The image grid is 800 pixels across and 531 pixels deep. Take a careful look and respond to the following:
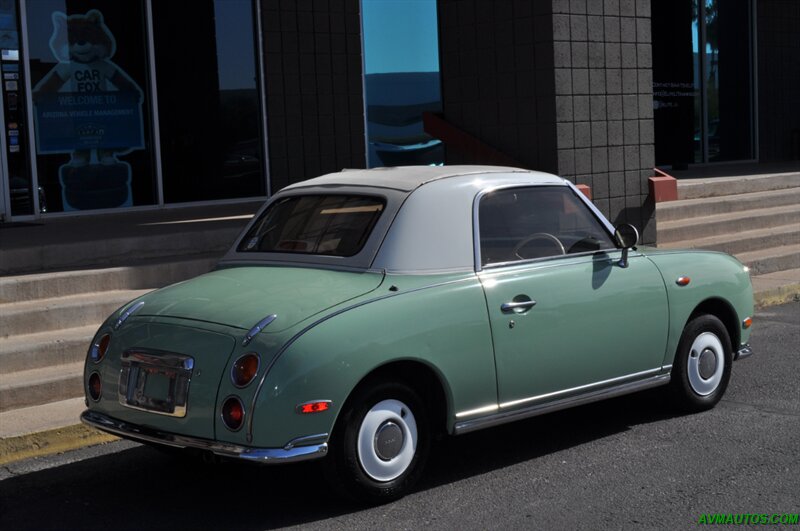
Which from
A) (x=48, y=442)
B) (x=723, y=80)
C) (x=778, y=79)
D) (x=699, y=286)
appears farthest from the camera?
(x=778, y=79)

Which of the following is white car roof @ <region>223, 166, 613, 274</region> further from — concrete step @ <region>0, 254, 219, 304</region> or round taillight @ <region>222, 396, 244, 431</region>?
concrete step @ <region>0, 254, 219, 304</region>

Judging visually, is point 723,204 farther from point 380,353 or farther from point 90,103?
point 380,353

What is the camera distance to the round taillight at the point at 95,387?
5.59 metres

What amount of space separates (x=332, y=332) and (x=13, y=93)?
27.5 feet

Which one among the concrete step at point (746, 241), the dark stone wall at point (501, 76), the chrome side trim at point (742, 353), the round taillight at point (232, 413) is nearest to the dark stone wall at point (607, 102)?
the dark stone wall at point (501, 76)

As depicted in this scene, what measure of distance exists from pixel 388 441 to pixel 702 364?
262 cm

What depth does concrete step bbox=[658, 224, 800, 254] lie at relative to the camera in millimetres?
12898

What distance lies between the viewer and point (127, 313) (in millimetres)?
5723

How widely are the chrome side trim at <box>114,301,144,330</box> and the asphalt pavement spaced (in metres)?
0.94

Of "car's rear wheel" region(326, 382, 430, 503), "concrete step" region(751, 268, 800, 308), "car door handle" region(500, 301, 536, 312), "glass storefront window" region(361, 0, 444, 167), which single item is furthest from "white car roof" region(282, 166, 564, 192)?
"glass storefront window" region(361, 0, 444, 167)

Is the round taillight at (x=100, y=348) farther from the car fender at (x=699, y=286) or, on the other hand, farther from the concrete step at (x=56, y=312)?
the car fender at (x=699, y=286)

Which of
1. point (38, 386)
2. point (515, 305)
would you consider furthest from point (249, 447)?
point (38, 386)

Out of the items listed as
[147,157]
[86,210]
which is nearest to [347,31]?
[147,157]

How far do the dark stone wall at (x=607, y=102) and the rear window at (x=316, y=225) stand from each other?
560cm
